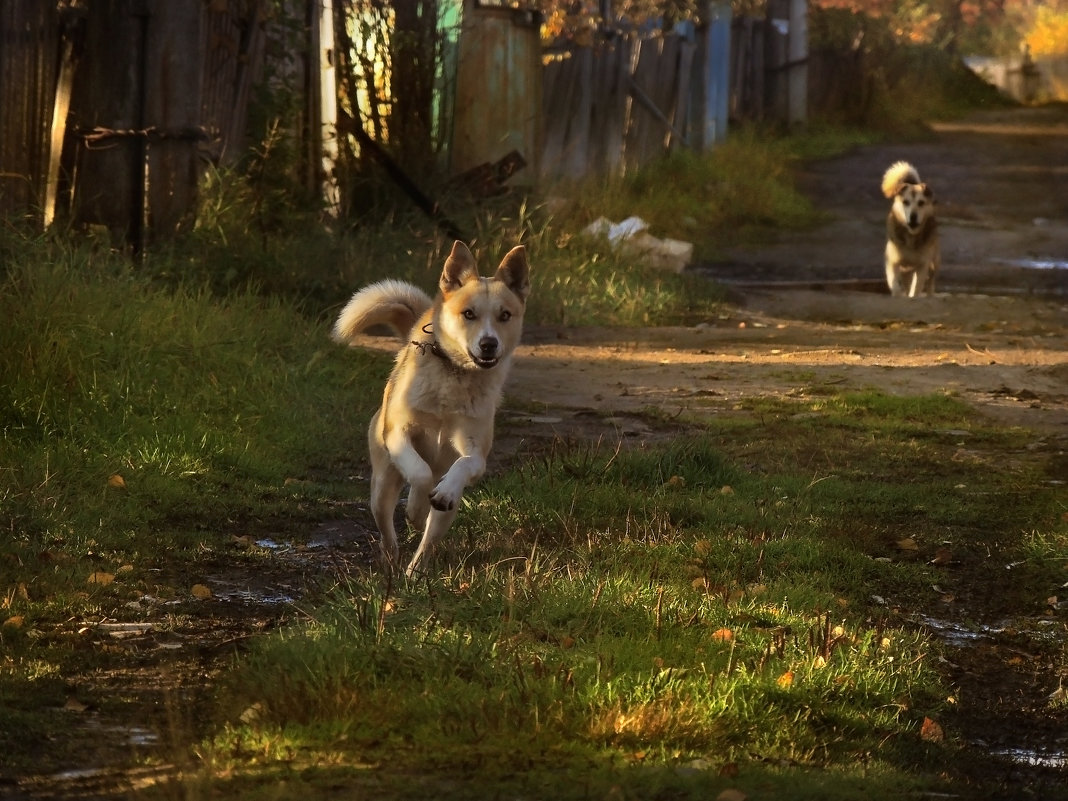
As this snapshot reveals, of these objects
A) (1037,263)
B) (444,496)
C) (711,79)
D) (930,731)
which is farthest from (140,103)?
(711,79)

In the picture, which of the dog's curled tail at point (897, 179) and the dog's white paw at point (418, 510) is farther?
the dog's curled tail at point (897, 179)

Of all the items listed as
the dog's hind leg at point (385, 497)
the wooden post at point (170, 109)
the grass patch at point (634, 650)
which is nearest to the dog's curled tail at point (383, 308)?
the dog's hind leg at point (385, 497)

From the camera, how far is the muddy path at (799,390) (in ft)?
13.7

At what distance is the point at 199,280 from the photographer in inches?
370

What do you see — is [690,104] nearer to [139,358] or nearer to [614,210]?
[614,210]

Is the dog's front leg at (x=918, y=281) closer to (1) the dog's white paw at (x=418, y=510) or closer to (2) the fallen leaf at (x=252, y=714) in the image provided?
(1) the dog's white paw at (x=418, y=510)

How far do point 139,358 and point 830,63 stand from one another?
82.8 feet

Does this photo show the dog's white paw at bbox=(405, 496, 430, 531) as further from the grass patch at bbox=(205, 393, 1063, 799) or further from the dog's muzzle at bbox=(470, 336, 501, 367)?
the dog's muzzle at bbox=(470, 336, 501, 367)

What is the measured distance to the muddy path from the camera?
4164 mm

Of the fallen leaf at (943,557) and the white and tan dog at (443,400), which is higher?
the white and tan dog at (443,400)

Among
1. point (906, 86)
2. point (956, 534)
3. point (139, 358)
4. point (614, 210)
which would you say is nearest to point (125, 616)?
point (139, 358)

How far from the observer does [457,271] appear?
6.22 m

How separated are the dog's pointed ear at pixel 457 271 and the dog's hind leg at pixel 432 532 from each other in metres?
1.01

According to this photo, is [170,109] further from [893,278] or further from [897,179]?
[897,179]
